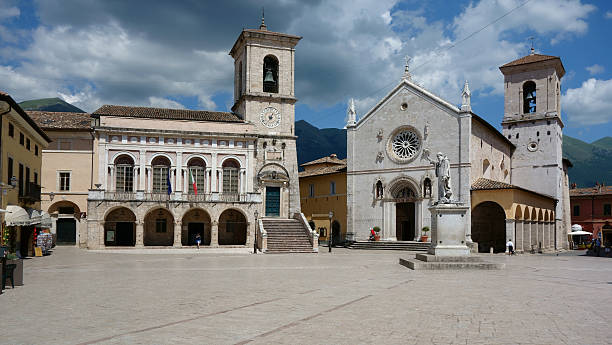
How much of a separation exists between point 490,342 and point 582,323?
272cm

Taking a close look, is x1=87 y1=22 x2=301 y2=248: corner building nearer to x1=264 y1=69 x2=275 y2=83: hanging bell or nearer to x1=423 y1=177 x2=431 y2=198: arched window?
x1=264 y1=69 x2=275 y2=83: hanging bell

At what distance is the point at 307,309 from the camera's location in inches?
445

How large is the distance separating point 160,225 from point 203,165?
5.56 m

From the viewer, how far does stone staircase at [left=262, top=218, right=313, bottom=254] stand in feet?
120

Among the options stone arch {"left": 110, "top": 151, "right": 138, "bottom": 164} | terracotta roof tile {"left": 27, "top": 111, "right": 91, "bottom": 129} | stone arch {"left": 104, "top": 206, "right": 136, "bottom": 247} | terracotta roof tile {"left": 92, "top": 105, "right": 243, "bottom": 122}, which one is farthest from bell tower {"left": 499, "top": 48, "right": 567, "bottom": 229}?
terracotta roof tile {"left": 27, "top": 111, "right": 91, "bottom": 129}

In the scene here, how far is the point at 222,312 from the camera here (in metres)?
10.9

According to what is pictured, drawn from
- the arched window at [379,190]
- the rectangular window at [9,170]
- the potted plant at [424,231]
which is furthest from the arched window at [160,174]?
the potted plant at [424,231]

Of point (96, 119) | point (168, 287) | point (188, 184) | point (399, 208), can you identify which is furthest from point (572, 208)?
point (168, 287)

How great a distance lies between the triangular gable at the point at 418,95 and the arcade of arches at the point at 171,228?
13695mm

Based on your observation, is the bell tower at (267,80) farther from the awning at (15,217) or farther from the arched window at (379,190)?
the awning at (15,217)

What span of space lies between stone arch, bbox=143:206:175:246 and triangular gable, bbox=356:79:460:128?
693 inches

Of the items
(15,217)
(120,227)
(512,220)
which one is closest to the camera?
(15,217)

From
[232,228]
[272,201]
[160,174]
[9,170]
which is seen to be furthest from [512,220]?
[9,170]

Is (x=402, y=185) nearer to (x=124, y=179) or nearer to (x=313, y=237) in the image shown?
(x=313, y=237)
